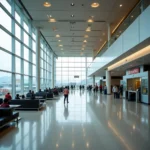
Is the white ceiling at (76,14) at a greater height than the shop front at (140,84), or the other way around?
the white ceiling at (76,14)

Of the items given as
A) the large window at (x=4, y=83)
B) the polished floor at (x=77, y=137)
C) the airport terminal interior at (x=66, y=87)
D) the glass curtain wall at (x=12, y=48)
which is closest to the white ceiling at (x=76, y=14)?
the airport terminal interior at (x=66, y=87)

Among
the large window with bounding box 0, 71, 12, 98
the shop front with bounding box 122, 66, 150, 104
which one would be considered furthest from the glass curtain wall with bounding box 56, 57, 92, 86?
the large window with bounding box 0, 71, 12, 98

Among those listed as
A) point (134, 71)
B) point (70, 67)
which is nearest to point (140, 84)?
point (134, 71)

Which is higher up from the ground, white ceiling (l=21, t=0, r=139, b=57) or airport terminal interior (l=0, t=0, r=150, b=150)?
white ceiling (l=21, t=0, r=139, b=57)

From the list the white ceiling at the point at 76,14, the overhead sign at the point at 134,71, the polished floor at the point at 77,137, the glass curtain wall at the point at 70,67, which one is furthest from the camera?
the glass curtain wall at the point at 70,67

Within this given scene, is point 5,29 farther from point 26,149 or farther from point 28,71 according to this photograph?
point 26,149

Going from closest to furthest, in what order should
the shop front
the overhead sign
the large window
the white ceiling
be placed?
the large window < the white ceiling < the shop front < the overhead sign

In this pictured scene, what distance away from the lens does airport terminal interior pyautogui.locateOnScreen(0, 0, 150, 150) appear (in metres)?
5.60

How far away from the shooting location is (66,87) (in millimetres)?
16906

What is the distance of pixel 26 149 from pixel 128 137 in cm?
301

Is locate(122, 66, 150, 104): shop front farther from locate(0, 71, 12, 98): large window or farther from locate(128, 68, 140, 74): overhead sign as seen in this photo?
locate(0, 71, 12, 98): large window

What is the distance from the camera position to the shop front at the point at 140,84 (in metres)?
15.0

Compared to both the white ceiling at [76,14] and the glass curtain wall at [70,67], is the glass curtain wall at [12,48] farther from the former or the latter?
the glass curtain wall at [70,67]

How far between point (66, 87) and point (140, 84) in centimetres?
667
